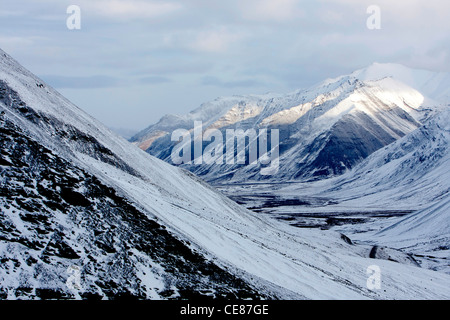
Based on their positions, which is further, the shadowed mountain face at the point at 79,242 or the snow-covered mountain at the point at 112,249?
the snow-covered mountain at the point at 112,249

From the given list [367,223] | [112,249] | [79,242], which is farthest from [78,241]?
[367,223]

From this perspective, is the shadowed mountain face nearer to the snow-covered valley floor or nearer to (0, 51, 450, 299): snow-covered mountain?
(0, 51, 450, 299): snow-covered mountain

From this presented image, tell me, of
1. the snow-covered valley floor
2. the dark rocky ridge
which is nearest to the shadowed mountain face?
the dark rocky ridge

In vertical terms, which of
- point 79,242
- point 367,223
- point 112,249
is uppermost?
point 79,242

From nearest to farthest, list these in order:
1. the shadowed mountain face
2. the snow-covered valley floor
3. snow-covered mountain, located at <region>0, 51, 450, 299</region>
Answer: the shadowed mountain face
snow-covered mountain, located at <region>0, 51, 450, 299</region>
the snow-covered valley floor

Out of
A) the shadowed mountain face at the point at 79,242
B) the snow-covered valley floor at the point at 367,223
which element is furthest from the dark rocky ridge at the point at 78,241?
the snow-covered valley floor at the point at 367,223

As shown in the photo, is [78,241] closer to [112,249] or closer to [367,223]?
[112,249]

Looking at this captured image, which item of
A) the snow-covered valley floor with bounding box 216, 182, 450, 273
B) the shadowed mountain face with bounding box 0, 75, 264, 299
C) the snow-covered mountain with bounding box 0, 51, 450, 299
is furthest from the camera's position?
the snow-covered valley floor with bounding box 216, 182, 450, 273

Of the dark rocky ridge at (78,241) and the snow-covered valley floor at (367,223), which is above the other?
the dark rocky ridge at (78,241)

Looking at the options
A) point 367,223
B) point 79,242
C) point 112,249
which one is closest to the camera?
point 79,242

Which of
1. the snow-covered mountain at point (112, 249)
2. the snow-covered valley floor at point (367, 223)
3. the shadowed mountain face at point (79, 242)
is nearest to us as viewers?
the shadowed mountain face at point (79, 242)

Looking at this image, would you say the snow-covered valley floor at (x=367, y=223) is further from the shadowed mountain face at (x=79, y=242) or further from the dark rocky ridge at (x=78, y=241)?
the dark rocky ridge at (x=78, y=241)
